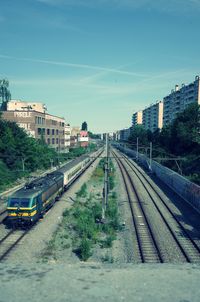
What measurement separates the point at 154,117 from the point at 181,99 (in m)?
51.1

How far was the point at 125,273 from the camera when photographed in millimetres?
11250

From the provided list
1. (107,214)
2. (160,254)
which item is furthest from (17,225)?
(160,254)

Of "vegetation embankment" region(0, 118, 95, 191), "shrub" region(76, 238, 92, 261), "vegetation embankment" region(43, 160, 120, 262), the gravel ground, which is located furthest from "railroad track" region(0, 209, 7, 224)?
the gravel ground

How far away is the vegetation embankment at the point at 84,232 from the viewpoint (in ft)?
66.0

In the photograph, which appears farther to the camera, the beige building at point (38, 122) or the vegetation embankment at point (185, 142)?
the beige building at point (38, 122)

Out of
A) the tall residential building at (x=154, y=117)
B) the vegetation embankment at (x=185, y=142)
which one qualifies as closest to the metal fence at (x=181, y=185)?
the vegetation embankment at (x=185, y=142)

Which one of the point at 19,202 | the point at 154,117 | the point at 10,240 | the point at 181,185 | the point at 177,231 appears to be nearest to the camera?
the point at 10,240

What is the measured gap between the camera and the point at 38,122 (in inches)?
2980

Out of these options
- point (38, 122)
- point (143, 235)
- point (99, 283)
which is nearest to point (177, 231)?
point (143, 235)

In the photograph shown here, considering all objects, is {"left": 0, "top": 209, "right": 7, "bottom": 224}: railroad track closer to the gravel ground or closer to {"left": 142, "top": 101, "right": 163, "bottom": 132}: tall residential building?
the gravel ground

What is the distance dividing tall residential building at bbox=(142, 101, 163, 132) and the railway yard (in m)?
110

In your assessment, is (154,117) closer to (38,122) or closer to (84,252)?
(38,122)

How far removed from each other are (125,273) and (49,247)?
10.8m

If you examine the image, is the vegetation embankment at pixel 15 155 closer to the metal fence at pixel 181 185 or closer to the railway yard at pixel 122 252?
the railway yard at pixel 122 252
